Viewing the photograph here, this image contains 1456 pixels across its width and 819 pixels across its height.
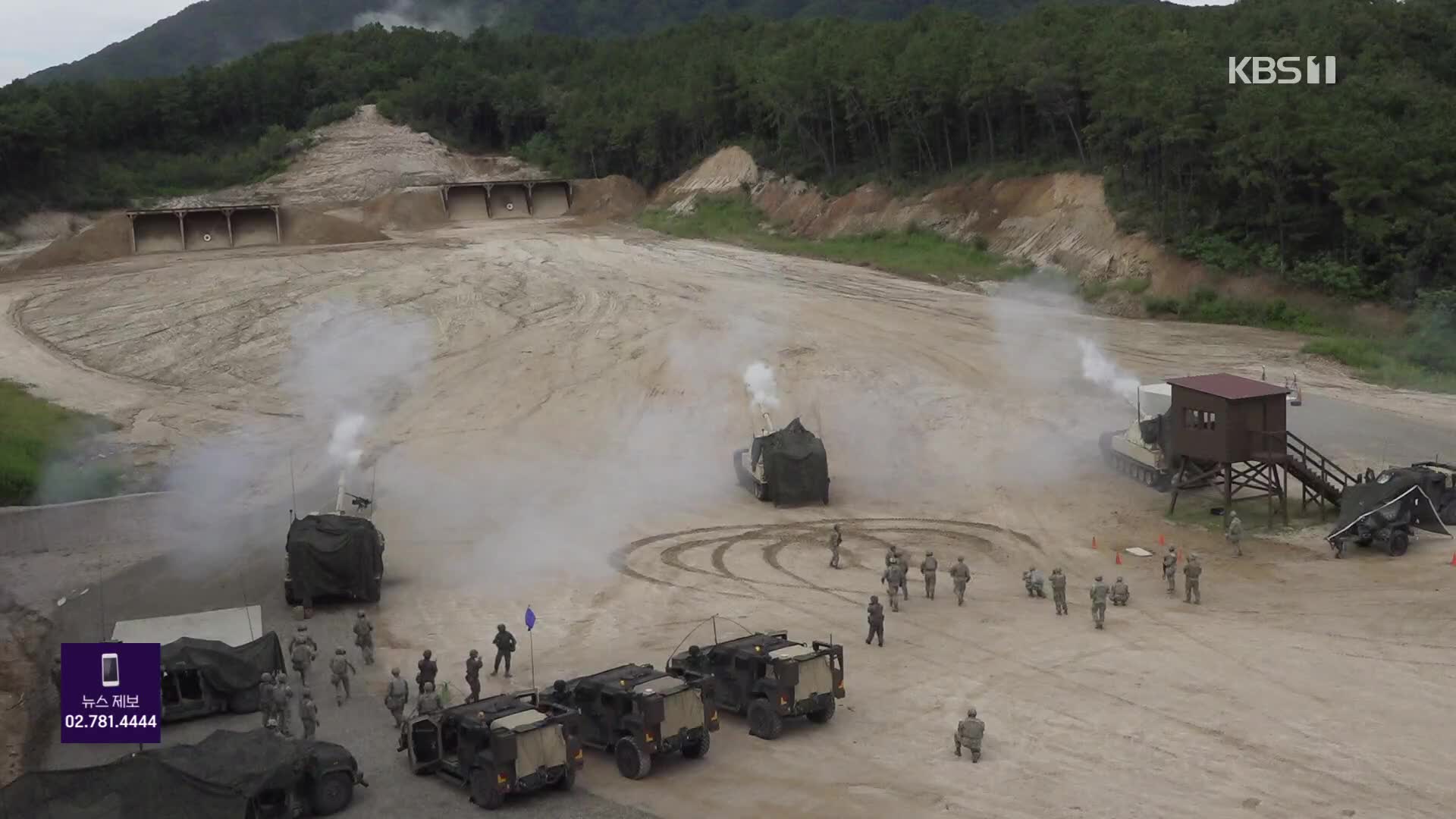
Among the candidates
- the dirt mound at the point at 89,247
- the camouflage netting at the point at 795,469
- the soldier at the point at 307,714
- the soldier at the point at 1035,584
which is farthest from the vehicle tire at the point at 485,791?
the dirt mound at the point at 89,247

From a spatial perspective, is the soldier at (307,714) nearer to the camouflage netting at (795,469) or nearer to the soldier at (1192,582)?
the soldier at (1192,582)

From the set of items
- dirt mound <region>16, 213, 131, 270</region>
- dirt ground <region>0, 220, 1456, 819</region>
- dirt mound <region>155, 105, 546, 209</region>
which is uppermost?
dirt mound <region>155, 105, 546, 209</region>

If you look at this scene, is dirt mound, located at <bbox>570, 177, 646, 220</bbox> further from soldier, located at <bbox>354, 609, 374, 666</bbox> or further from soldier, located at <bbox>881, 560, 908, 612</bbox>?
soldier, located at <bbox>354, 609, 374, 666</bbox>

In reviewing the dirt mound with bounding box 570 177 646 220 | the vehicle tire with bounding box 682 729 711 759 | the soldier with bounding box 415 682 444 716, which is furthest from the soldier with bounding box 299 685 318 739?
the dirt mound with bounding box 570 177 646 220

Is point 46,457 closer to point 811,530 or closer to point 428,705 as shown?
point 811,530

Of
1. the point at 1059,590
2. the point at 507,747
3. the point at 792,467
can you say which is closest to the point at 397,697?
the point at 507,747

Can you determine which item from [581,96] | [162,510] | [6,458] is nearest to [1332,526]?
[162,510]
